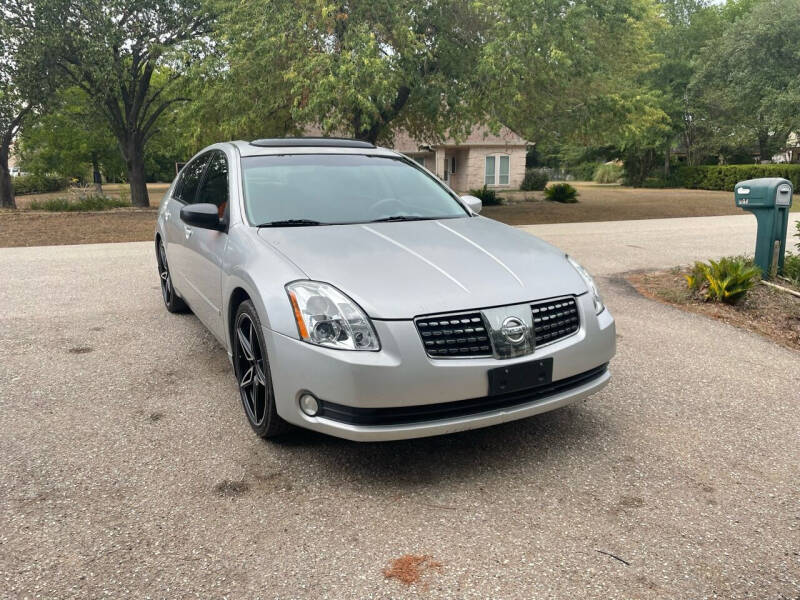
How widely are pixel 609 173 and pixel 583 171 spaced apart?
6.86 m

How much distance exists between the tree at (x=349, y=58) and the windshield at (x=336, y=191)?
385 inches

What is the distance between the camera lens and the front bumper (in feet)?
9.19

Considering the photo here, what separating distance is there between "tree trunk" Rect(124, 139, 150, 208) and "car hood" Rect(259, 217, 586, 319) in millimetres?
22579

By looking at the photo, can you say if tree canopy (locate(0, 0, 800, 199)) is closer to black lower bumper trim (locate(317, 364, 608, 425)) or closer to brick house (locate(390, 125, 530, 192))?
black lower bumper trim (locate(317, 364, 608, 425))

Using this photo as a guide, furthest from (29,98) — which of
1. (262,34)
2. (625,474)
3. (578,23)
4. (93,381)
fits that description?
(625,474)

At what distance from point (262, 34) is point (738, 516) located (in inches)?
Answer: 594

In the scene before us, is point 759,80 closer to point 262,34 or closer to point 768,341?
point 262,34

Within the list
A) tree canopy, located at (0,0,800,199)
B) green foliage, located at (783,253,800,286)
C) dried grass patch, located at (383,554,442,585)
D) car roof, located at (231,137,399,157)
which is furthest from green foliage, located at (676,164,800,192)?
dried grass patch, located at (383,554,442,585)

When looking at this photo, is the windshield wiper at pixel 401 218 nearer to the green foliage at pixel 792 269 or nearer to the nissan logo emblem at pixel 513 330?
the nissan logo emblem at pixel 513 330

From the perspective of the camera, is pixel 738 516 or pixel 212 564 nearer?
pixel 212 564

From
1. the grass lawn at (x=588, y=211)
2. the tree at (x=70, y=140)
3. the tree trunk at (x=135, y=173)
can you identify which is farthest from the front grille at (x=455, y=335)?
the tree trunk at (x=135, y=173)

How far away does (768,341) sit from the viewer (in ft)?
18.3

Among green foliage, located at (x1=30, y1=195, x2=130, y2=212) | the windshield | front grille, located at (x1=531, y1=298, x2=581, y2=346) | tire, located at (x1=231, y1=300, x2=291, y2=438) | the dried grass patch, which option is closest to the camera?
the dried grass patch

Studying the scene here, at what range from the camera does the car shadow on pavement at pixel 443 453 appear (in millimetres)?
3135
